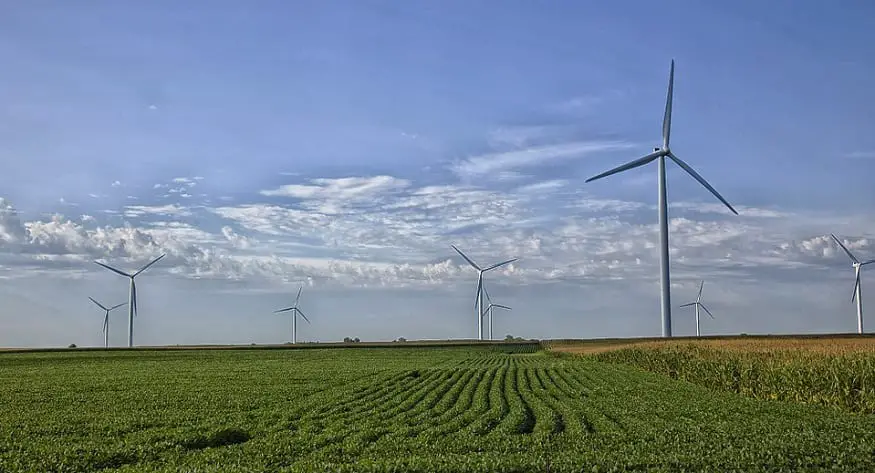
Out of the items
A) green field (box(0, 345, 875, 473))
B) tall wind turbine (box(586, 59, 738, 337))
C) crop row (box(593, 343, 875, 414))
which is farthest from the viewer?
tall wind turbine (box(586, 59, 738, 337))

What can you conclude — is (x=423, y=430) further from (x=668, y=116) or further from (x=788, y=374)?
(x=668, y=116)

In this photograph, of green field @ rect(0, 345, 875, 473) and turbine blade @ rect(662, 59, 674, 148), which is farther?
turbine blade @ rect(662, 59, 674, 148)

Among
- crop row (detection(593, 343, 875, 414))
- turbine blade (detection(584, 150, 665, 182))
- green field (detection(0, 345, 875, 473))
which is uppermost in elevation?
turbine blade (detection(584, 150, 665, 182))

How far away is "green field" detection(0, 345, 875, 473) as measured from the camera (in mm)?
18562

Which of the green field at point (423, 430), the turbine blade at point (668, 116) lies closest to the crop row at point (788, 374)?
the green field at point (423, 430)

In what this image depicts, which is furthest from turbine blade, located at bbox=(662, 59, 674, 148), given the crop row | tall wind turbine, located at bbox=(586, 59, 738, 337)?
the crop row

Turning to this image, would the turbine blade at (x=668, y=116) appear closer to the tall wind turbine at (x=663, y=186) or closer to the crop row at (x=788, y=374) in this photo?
the tall wind turbine at (x=663, y=186)

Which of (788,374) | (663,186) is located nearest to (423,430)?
(788,374)

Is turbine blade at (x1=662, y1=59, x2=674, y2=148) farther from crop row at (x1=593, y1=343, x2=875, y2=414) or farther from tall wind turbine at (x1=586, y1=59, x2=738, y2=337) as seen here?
crop row at (x1=593, y1=343, x2=875, y2=414)

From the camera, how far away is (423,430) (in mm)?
24266

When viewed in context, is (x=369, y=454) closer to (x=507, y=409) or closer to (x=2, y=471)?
(x=2, y=471)

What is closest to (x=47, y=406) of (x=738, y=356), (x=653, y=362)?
(x=738, y=356)

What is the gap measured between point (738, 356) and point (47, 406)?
3395 cm

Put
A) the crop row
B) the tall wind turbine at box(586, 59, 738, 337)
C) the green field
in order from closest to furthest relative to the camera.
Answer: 1. the green field
2. the crop row
3. the tall wind turbine at box(586, 59, 738, 337)
